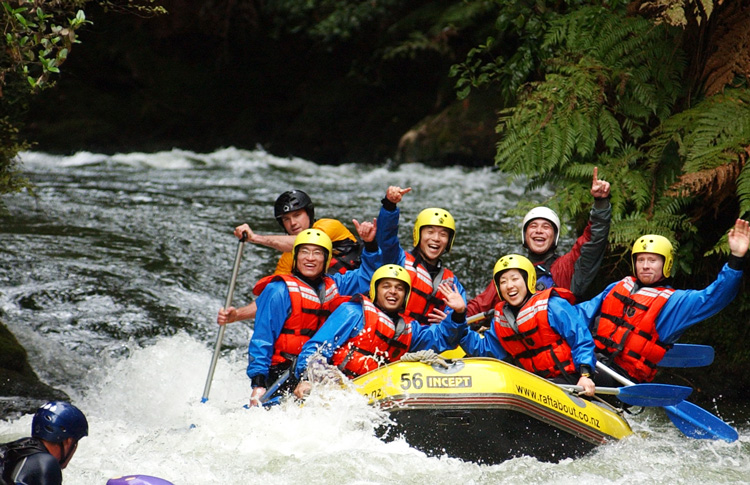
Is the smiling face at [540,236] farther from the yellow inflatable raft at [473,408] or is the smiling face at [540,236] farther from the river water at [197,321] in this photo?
the yellow inflatable raft at [473,408]

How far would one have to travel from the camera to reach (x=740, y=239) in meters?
4.66

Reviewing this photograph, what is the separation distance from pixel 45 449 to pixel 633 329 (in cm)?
353

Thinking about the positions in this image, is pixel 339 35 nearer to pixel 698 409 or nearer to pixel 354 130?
pixel 354 130

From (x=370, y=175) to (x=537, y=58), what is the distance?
22.1 ft

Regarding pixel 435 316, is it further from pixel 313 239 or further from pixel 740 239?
pixel 740 239

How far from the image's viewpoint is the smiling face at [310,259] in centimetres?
519

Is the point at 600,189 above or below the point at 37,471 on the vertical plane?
above

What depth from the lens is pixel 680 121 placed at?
580 centimetres

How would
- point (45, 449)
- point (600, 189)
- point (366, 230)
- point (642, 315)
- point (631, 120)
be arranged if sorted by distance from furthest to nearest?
1. point (631, 120)
2. point (366, 230)
3. point (600, 189)
4. point (642, 315)
5. point (45, 449)

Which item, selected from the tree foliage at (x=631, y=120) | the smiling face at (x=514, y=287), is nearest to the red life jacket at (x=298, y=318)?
the smiling face at (x=514, y=287)

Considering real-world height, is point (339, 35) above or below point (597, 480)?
above

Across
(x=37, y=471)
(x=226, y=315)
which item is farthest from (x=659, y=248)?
(x=37, y=471)

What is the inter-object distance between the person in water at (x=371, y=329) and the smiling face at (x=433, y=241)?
Result: 0.59 meters

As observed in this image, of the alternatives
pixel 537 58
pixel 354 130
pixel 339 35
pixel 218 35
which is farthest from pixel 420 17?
pixel 537 58
